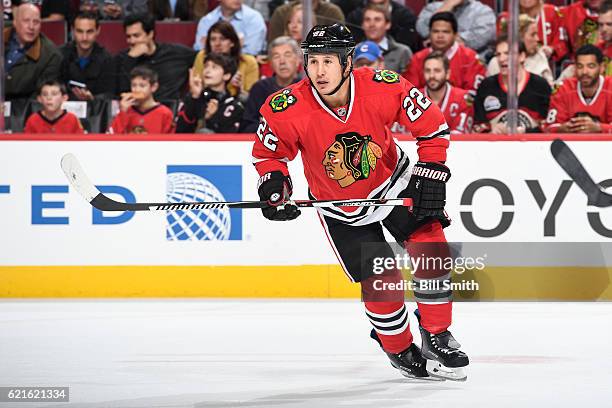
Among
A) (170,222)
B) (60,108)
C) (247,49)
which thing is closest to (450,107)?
(247,49)

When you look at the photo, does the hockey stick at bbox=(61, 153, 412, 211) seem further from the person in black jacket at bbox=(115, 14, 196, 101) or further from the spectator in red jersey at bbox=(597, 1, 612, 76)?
the spectator in red jersey at bbox=(597, 1, 612, 76)

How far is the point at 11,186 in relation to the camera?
655 centimetres

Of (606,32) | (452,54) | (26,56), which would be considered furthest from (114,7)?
(606,32)

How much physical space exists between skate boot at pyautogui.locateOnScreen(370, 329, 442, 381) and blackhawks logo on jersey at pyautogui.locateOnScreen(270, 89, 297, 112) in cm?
96

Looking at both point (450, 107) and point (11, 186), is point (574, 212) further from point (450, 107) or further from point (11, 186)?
point (11, 186)

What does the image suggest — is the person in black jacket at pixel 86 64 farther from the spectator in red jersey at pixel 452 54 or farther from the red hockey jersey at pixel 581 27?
the red hockey jersey at pixel 581 27

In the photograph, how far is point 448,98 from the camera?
6648mm

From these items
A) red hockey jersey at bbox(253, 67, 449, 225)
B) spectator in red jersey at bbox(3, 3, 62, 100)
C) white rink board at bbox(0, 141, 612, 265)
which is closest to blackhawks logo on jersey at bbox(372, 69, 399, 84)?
red hockey jersey at bbox(253, 67, 449, 225)

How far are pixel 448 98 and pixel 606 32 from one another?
0.96 metres

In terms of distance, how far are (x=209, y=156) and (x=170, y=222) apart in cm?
41

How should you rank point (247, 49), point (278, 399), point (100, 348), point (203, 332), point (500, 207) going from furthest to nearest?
point (247, 49)
point (500, 207)
point (203, 332)
point (100, 348)
point (278, 399)

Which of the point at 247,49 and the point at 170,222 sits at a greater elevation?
the point at 247,49

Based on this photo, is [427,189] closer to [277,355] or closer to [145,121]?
[277,355]

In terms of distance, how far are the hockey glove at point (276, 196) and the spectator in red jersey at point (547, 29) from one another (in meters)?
2.90
